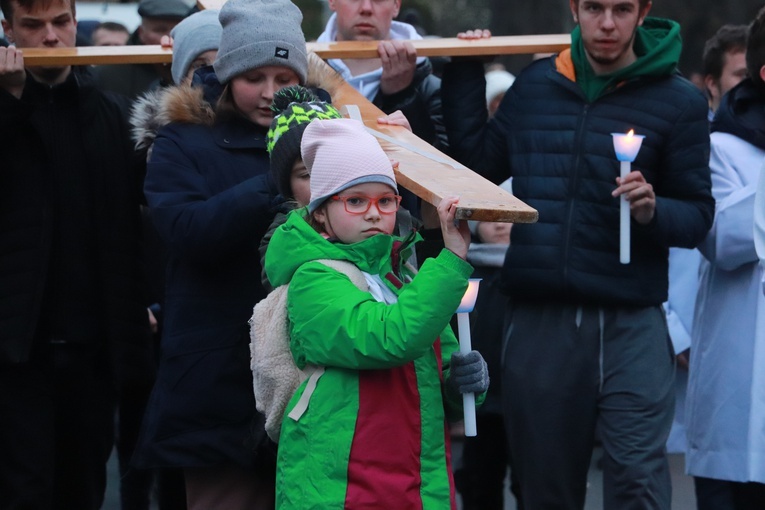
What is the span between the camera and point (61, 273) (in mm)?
5664

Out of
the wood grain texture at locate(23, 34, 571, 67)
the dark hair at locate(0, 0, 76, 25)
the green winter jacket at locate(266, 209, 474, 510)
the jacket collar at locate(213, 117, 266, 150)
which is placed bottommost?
the green winter jacket at locate(266, 209, 474, 510)

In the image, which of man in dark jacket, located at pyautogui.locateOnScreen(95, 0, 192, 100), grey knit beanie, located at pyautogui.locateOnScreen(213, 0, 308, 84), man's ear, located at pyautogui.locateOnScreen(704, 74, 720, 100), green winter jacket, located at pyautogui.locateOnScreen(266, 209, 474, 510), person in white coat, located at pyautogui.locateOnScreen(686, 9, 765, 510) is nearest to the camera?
green winter jacket, located at pyautogui.locateOnScreen(266, 209, 474, 510)

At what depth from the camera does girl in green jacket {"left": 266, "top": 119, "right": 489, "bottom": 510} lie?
3.98 metres

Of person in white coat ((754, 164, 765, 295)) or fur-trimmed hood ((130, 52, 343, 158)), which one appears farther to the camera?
person in white coat ((754, 164, 765, 295))

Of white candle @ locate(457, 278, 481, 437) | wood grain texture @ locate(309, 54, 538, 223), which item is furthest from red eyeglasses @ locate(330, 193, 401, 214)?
white candle @ locate(457, 278, 481, 437)

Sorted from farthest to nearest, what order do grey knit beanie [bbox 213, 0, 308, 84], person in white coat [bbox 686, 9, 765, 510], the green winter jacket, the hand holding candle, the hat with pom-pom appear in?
person in white coat [bbox 686, 9, 765, 510] < the hand holding candle < grey knit beanie [bbox 213, 0, 308, 84] < the hat with pom-pom < the green winter jacket

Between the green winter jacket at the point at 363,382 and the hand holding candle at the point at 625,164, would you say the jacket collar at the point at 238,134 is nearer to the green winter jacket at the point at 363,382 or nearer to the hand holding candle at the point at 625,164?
the green winter jacket at the point at 363,382

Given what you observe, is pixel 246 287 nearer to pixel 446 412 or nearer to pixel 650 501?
pixel 446 412

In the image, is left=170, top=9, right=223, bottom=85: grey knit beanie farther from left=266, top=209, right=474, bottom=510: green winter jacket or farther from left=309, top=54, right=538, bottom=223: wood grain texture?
left=266, top=209, right=474, bottom=510: green winter jacket

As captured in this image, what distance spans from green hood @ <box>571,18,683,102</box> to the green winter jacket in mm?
1812

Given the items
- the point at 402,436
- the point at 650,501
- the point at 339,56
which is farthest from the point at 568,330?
the point at 402,436

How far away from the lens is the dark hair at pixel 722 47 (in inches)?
305

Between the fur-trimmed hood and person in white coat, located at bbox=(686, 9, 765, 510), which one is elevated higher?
the fur-trimmed hood

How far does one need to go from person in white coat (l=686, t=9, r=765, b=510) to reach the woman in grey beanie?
1880 millimetres
